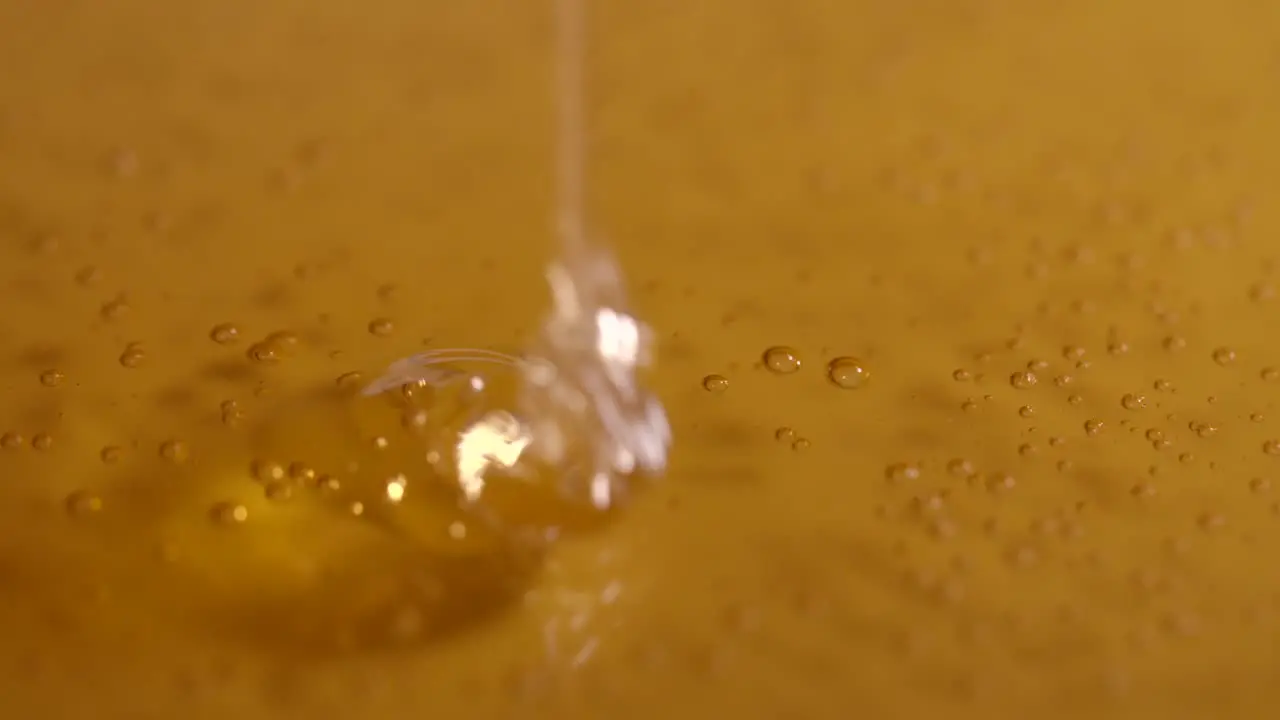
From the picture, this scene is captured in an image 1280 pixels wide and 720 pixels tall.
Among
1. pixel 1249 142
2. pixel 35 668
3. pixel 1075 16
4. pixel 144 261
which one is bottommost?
pixel 35 668

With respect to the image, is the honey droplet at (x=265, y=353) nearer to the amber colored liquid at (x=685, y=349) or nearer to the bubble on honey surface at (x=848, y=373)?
the amber colored liquid at (x=685, y=349)

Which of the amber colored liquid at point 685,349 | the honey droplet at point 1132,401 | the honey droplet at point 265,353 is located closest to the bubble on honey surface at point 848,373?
the amber colored liquid at point 685,349

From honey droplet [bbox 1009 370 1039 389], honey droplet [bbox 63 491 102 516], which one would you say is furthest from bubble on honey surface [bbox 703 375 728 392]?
honey droplet [bbox 63 491 102 516]

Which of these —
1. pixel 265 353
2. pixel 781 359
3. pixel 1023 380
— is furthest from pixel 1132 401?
pixel 265 353

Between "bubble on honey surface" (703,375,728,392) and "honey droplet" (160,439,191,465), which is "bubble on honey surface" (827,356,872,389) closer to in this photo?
"bubble on honey surface" (703,375,728,392)

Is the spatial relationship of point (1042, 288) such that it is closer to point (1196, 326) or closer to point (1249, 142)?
point (1196, 326)

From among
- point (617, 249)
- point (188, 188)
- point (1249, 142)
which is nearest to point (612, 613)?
point (617, 249)

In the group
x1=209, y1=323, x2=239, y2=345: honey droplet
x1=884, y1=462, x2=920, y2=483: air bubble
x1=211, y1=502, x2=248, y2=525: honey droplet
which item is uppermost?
x1=209, y1=323, x2=239, y2=345: honey droplet
